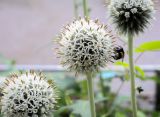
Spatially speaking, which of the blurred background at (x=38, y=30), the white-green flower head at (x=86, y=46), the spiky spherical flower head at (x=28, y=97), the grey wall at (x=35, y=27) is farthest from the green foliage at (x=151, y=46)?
the grey wall at (x=35, y=27)

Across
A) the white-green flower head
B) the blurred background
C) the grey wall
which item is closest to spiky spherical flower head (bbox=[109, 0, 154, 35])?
the white-green flower head

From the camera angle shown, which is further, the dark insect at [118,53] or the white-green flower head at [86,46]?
the dark insect at [118,53]

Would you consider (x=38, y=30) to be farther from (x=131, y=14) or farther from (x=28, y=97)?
(x=28, y=97)

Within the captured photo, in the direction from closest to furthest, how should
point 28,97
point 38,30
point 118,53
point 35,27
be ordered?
1. point 28,97
2. point 118,53
3. point 38,30
4. point 35,27

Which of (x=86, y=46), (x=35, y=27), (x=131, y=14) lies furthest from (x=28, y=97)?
(x=35, y=27)

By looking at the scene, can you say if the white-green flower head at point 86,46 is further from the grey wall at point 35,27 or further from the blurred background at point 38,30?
the grey wall at point 35,27

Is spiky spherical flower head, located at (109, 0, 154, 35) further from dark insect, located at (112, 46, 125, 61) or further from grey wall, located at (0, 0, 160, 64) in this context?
grey wall, located at (0, 0, 160, 64)
